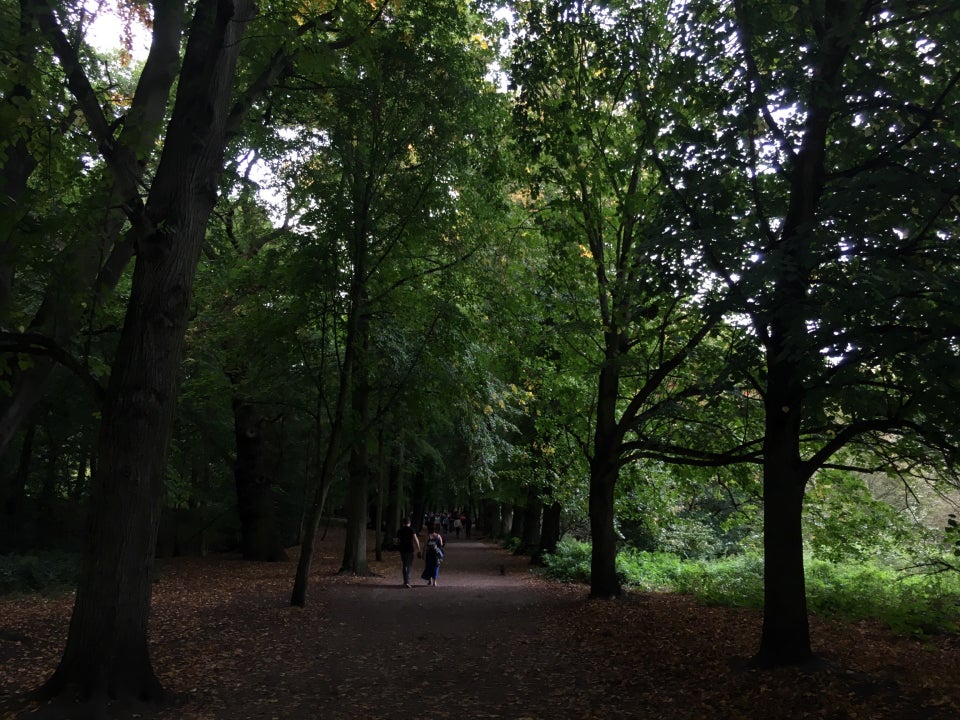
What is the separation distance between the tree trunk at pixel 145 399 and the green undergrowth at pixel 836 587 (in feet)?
31.7

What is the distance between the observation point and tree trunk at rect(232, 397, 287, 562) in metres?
21.0

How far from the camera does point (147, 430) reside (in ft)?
20.0

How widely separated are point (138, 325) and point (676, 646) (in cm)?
762

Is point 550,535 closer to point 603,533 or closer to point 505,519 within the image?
point 603,533

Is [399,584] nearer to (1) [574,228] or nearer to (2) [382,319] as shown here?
(2) [382,319]

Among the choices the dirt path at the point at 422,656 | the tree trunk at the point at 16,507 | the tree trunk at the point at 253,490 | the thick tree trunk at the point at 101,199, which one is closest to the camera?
the thick tree trunk at the point at 101,199

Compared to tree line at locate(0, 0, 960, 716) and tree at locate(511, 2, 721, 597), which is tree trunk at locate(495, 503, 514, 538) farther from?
tree at locate(511, 2, 721, 597)

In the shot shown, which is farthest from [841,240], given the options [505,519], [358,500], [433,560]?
[505,519]

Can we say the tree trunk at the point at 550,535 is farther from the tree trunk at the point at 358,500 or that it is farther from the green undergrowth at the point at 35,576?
the green undergrowth at the point at 35,576

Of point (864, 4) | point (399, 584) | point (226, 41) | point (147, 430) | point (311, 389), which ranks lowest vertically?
point (399, 584)

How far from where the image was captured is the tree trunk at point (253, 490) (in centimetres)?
2100

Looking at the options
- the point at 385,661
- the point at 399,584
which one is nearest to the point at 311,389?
the point at 399,584

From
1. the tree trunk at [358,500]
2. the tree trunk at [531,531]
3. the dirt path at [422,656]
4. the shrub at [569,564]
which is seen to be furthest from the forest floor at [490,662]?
the tree trunk at [531,531]

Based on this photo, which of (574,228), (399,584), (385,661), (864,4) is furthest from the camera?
(399,584)
